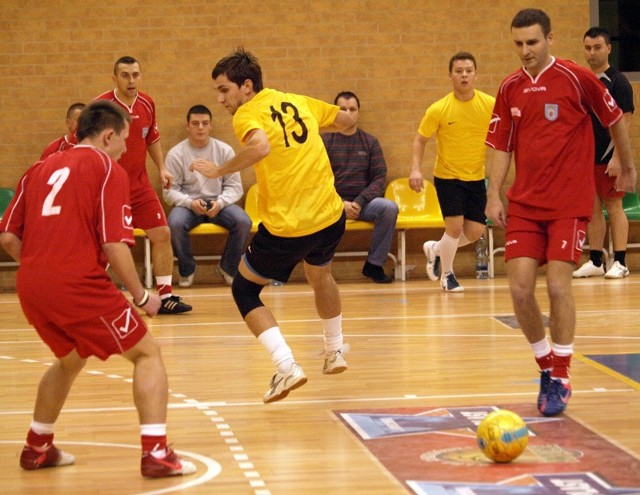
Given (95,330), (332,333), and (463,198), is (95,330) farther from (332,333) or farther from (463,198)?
(463,198)

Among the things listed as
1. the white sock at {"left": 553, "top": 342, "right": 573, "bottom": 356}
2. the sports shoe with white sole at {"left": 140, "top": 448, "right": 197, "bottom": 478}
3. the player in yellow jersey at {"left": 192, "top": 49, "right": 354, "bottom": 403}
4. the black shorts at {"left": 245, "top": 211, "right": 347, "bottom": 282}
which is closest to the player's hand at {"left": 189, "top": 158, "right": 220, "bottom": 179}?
the player in yellow jersey at {"left": 192, "top": 49, "right": 354, "bottom": 403}

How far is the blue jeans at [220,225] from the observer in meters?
11.8

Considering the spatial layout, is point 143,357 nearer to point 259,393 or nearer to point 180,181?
point 259,393

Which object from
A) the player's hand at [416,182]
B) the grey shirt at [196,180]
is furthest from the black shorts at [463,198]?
the grey shirt at [196,180]

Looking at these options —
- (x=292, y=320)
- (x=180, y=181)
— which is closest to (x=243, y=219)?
(x=180, y=181)

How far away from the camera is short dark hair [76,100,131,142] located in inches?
184

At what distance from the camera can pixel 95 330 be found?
4547 millimetres

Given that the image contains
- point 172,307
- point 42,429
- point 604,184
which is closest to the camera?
point 42,429

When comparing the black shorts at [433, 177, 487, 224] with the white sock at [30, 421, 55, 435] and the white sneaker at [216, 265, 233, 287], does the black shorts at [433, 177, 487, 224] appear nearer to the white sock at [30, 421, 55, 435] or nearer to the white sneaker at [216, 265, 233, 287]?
the white sneaker at [216, 265, 233, 287]

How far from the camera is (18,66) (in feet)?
41.5

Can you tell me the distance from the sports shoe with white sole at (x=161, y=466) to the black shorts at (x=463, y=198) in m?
6.44

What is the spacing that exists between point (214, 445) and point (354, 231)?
25.5ft

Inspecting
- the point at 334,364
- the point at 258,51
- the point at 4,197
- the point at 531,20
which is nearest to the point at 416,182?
the point at 258,51

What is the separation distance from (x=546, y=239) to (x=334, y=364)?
1.45m
